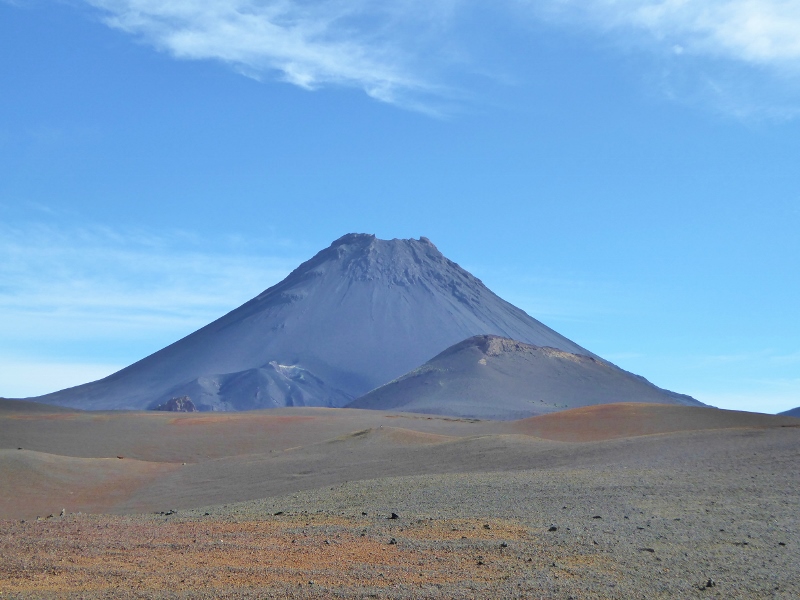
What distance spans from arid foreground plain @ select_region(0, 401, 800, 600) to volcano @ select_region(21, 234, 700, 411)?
95144 mm

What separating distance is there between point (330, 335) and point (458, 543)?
136 meters

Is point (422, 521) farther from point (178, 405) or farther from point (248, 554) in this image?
point (178, 405)

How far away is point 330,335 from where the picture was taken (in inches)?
5753

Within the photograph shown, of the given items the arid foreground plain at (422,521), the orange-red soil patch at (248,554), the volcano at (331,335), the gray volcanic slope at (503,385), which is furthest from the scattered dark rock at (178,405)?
the orange-red soil patch at (248,554)

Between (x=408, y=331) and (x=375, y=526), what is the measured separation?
134 m

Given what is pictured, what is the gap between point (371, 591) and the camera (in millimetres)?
7957

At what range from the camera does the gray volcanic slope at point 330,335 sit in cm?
12638

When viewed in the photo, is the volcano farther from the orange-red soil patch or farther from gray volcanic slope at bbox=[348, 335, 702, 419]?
the orange-red soil patch

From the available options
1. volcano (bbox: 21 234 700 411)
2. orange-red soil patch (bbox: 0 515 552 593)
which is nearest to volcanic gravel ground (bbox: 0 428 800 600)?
orange-red soil patch (bbox: 0 515 552 593)

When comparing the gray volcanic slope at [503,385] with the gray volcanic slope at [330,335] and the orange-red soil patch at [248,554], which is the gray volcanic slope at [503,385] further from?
the orange-red soil patch at [248,554]

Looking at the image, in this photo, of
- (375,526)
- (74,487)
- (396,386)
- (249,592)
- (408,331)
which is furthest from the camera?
(408,331)

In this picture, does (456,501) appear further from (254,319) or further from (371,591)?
(254,319)

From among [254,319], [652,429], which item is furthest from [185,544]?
[254,319]

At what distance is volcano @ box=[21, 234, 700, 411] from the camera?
126312 mm
